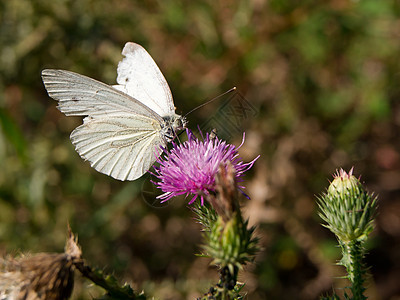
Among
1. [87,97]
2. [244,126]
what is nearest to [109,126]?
[87,97]

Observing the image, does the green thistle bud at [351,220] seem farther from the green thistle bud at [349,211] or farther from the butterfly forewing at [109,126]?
the butterfly forewing at [109,126]

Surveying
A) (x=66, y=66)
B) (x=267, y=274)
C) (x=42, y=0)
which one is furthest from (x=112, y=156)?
(x=267, y=274)

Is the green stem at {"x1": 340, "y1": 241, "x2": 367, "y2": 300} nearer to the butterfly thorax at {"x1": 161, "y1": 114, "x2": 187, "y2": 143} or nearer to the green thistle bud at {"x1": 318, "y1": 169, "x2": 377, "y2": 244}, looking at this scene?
the green thistle bud at {"x1": 318, "y1": 169, "x2": 377, "y2": 244}

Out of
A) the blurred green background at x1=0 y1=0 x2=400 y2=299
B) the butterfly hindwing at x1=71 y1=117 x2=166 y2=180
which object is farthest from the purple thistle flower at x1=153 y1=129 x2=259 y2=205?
the blurred green background at x1=0 y1=0 x2=400 y2=299

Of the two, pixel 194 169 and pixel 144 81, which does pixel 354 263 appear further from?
pixel 144 81

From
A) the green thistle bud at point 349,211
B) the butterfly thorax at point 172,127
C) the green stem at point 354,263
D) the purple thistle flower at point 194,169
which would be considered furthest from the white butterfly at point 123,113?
the green stem at point 354,263

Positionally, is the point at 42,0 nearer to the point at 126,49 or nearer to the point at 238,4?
the point at 126,49
